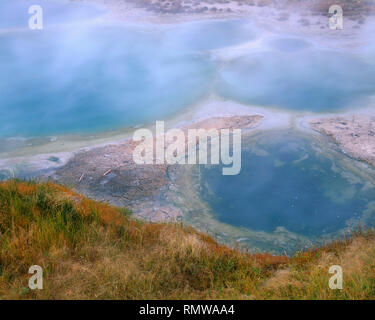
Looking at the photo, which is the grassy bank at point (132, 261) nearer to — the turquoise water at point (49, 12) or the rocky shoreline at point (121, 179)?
the rocky shoreline at point (121, 179)

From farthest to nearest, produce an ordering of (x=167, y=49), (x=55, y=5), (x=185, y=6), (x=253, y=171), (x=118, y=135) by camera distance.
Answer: (x=55, y=5) < (x=185, y=6) < (x=167, y=49) < (x=118, y=135) < (x=253, y=171)

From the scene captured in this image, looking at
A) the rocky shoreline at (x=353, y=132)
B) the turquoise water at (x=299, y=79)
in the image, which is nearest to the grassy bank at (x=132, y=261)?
the rocky shoreline at (x=353, y=132)

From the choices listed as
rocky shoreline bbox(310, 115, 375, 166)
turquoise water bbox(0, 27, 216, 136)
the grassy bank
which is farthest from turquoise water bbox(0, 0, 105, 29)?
the grassy bank

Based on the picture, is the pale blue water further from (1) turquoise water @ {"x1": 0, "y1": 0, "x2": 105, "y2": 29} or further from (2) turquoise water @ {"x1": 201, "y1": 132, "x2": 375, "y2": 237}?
(2) turquoise water @ {"x1": 201, "y1": 132, "x2": 375, "y2": 237}

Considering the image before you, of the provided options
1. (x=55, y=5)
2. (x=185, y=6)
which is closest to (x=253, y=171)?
(x=185, y=6)

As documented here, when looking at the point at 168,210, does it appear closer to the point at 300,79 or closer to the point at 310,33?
the point at 300,79

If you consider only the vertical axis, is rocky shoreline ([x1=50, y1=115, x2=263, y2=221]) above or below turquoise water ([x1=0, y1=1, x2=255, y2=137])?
below

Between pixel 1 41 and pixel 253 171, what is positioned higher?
pixel 1 41

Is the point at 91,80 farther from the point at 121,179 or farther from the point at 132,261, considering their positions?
the point at 132,261
